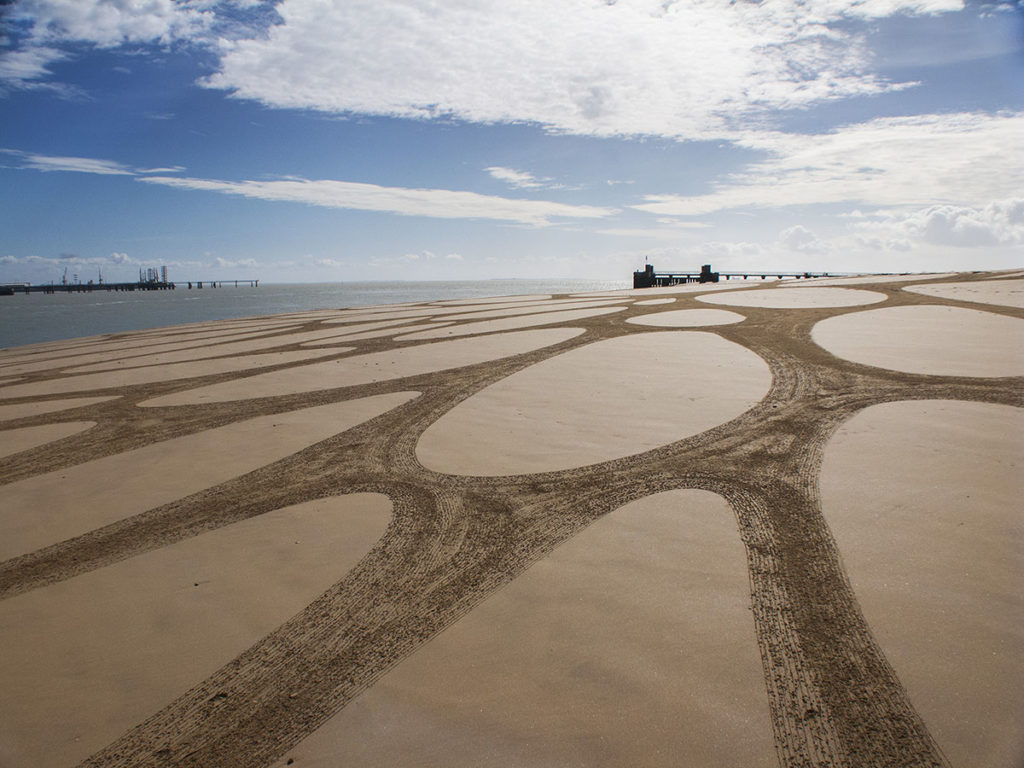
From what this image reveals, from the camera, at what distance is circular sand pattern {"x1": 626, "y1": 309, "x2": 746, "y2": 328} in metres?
14.6

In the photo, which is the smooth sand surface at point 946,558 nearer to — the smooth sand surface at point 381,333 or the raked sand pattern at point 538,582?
the raked sand pattern at point 538,582

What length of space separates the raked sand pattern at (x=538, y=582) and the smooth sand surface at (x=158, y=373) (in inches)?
179

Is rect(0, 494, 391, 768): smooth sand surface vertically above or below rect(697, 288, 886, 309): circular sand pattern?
below

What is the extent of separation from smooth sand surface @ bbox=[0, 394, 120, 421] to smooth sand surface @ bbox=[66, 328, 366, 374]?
13.4 feet

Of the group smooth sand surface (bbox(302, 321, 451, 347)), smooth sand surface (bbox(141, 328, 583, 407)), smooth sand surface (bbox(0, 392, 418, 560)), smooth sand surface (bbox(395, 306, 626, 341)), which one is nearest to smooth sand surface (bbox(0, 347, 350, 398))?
smooth sand surface (bbox(141, 328, 583, 407))

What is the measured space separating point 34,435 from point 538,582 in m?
8.97

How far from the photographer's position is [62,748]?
2.74 metres

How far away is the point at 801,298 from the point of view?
1831 cm

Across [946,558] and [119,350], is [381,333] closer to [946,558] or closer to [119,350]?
[119,350]

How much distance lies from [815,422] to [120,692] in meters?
6.95

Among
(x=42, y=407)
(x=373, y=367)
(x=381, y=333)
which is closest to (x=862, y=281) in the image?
(x=381, y=333)

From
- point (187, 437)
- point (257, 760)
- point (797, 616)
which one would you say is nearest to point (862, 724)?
point (797, 616)

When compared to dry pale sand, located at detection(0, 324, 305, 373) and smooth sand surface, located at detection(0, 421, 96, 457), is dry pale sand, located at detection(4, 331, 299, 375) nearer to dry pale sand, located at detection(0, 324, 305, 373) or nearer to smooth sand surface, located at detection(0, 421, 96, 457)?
dry pale sand, located at detection(0, 324, 305, 373)

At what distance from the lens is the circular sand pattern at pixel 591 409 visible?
625cm
